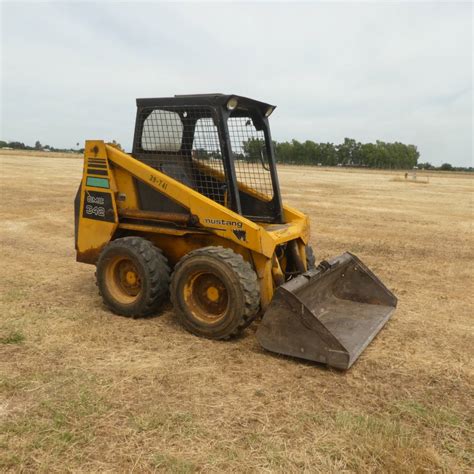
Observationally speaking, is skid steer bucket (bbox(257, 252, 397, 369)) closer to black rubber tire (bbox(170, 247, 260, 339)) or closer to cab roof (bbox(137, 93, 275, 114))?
black rubber tire (bbox(170, 247, 260, 339))

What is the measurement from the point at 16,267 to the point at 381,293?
5307 millimetres

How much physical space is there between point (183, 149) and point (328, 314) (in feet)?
7.84

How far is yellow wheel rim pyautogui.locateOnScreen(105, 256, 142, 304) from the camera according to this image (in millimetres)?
5332

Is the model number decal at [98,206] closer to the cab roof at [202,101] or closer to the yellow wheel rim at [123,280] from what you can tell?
the yellow wheel rim at [123,280]

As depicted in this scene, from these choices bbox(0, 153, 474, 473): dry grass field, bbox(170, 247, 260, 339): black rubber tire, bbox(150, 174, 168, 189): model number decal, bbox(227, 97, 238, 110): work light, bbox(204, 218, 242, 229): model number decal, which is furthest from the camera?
bbox(150, 174, 168, 189): model number decal

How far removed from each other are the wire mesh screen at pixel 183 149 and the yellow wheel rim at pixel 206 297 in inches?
36.5

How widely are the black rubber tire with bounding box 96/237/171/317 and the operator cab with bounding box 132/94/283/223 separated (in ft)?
1.60

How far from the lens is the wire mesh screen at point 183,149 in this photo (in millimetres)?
5133

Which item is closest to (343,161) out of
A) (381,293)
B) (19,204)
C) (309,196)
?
(309,196)

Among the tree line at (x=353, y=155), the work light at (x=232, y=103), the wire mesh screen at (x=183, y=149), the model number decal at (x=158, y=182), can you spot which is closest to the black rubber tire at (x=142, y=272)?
the model number decal at (x=158, y=182)

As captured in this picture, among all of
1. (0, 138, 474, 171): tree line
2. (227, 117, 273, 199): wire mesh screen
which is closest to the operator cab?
(227, 117, 273, 199): wire mesh screen

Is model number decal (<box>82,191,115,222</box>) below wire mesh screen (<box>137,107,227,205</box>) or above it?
below

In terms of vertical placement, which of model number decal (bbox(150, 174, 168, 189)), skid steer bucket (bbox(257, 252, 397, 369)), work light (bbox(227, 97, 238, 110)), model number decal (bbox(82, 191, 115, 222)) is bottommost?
skid steer bucket (bbox(257, 252, 397, 369))

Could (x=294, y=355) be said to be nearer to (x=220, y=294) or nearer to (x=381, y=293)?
(x=220, y=294)
